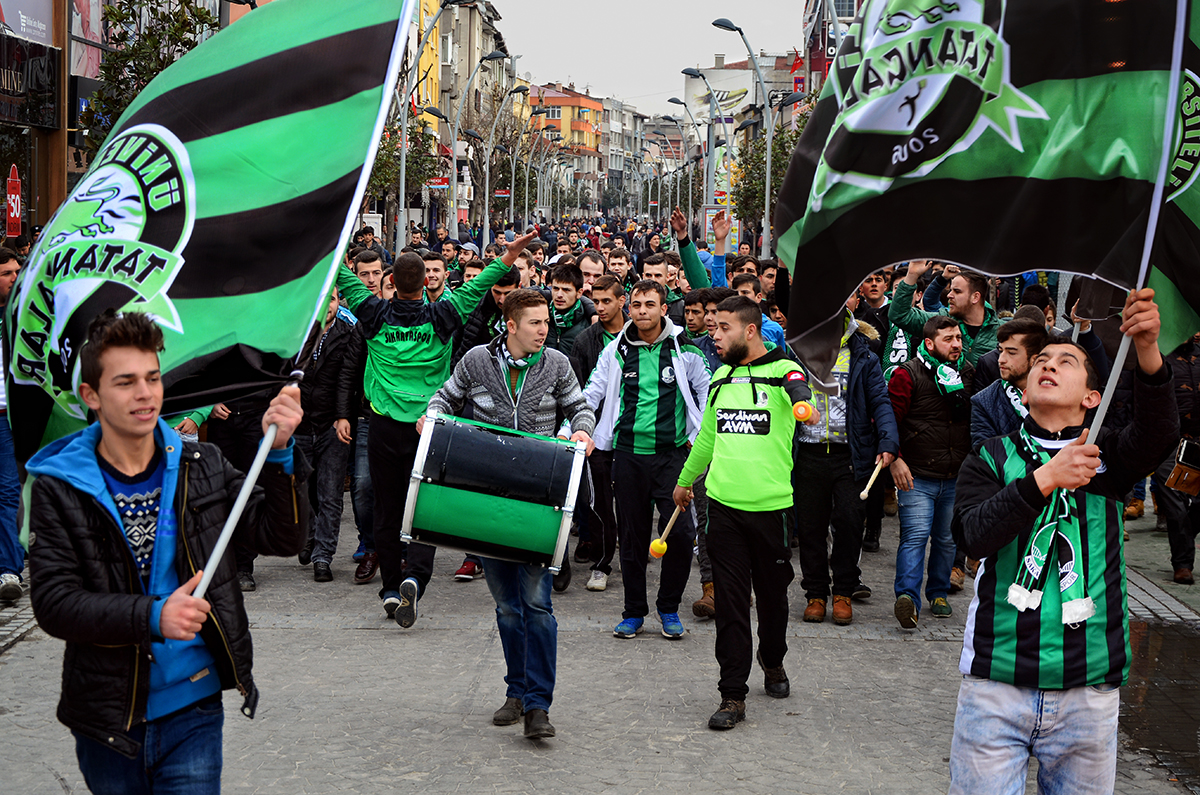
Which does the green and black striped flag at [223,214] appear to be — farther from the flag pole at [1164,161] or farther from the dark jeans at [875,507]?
the dark jeans at [875,507]

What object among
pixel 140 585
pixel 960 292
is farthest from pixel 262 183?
pixel 960 292

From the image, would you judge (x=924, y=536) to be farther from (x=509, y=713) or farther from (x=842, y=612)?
(x=509, y=713)

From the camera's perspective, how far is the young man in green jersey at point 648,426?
7.95 metres

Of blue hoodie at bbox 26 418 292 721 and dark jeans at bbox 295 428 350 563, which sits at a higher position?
blue hoodie at bbox 26 418 292 721

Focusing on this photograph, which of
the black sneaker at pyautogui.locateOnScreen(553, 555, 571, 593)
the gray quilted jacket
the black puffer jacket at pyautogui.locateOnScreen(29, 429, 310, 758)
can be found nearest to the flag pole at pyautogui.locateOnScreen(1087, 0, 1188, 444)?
the black puffer jacket at pyautogui.locateOnScreen(29, 429, 310, 758)

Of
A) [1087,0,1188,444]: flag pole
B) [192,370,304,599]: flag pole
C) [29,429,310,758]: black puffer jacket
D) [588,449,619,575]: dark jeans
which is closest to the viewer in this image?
[29,429,310,758]: black puffer jacket

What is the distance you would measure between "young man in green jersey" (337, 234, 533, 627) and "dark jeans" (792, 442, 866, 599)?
2304mm

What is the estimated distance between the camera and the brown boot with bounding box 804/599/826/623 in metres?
8.40

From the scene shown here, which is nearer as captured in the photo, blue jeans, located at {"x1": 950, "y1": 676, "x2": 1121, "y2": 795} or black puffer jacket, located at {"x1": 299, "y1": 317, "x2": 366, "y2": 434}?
blue jeans, located at {"x1": 950, "y1": 676, "x2": 1121, "y2": 795}

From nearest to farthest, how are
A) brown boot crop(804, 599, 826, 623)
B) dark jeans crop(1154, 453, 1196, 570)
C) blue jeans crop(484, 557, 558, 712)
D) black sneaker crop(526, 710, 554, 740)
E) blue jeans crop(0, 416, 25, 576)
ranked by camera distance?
black sneaker crop(526, 710, 554, 740), blue jeans crop(484, 557, 558, 712), blue jeans crop(0, 416, 25, 576), brown boot crop(804, 599, 826, 623), dark jeans crop(1154, 453, 1196, 570)

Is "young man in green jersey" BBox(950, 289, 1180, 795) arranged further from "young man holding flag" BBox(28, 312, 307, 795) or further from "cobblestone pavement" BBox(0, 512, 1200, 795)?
"young man holding flag" BBox(28, 312, 307, 795)

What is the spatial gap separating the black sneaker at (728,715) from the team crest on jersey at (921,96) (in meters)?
2.97

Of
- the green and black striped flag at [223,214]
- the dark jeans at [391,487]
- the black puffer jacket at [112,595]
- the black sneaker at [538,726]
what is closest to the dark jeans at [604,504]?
the dark jeans at [391,487]

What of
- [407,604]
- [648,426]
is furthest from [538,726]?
[648,426]
